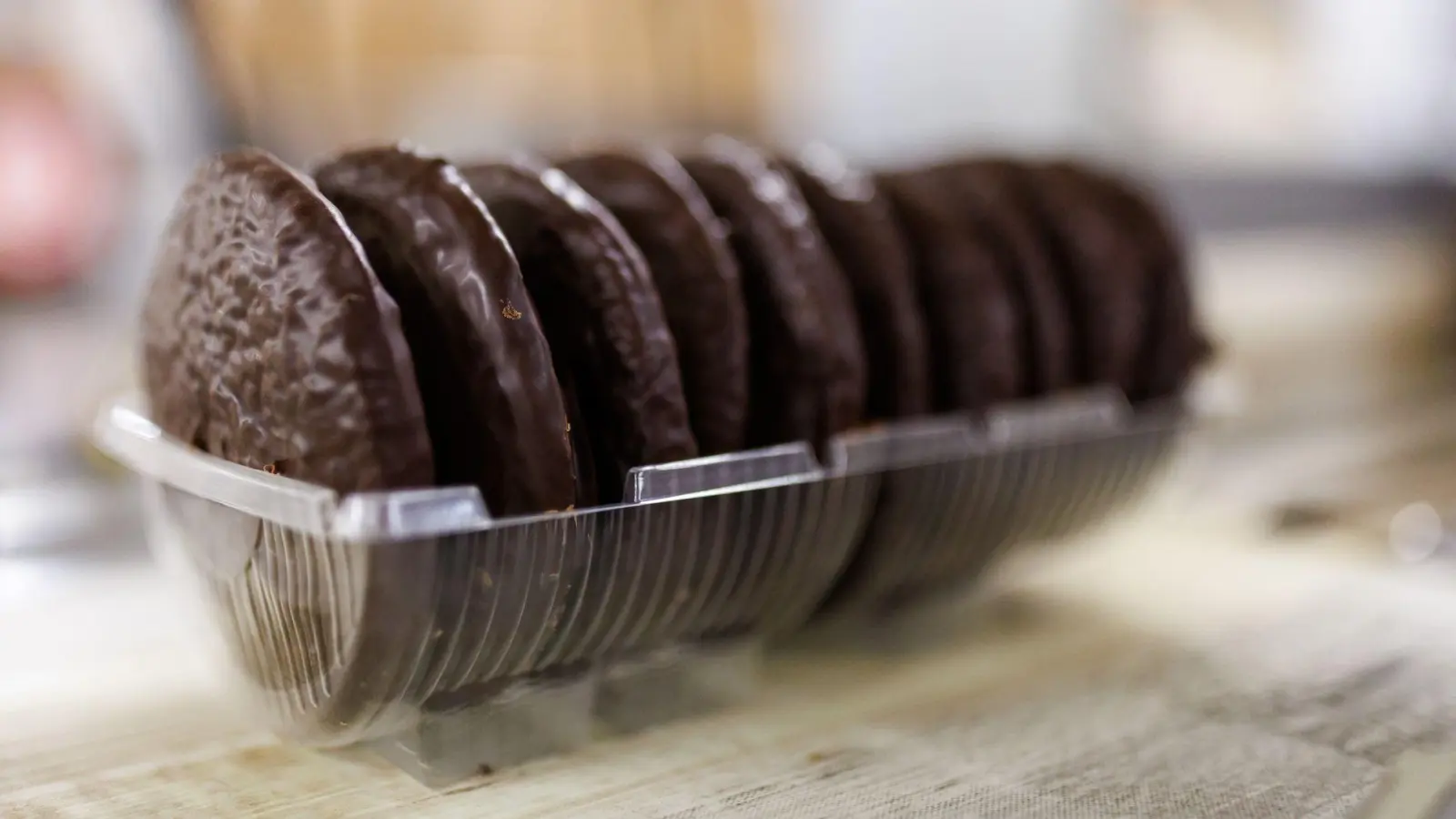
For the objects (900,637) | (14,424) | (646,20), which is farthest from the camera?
(646,20)

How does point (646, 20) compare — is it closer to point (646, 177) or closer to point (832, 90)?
point (832, 90)

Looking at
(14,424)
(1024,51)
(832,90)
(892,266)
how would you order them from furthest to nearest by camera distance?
(1024,51) < (832,90) < (14,424) < (892,266)

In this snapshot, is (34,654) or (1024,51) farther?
(1024,51)

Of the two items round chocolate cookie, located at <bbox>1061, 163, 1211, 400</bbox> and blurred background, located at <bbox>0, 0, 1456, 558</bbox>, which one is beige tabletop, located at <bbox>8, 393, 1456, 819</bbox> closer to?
round chocolate cookie, located at <bbox>1061, 163, 1211, 400</bbox>

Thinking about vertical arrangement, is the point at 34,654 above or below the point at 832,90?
below

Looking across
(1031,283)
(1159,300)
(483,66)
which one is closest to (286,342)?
(1031,283)

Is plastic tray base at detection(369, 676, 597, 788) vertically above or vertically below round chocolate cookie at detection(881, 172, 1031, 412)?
below

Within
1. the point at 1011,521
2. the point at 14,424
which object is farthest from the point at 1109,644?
the point at 14,424

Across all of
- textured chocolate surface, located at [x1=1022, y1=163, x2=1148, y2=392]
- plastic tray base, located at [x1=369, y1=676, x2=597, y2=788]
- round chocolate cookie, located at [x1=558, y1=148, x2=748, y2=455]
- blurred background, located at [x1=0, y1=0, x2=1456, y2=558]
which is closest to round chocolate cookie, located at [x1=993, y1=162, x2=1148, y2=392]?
textured chocolate surface, located at [x1=1022, y1=163, x2=1148, y2=392]
